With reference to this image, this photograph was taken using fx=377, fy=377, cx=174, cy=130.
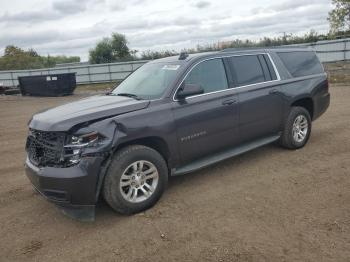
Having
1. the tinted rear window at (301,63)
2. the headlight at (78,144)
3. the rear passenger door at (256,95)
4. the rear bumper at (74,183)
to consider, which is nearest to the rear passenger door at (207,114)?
the rear passenger door at (256,95)

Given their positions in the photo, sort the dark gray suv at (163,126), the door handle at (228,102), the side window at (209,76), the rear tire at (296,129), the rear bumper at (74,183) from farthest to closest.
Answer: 1. the rear tire at (296,129)
2. the door handle at (228,102)
3. the side window at (209,76)
4. the dark gray suv at (163,126)
5. the rear bumper at (74,183)

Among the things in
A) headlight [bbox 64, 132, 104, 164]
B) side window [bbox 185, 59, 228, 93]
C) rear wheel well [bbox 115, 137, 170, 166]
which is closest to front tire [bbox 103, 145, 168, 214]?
rear wheel well [bbox 115, 137, 170, 166]

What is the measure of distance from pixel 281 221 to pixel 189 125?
1669 millimetres

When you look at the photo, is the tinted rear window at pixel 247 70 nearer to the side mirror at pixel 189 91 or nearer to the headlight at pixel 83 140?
the side mirror at pixel 189 91

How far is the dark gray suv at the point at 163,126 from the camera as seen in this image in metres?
4.12

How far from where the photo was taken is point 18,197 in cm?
529

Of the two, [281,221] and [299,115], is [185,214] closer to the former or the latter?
[281,221]

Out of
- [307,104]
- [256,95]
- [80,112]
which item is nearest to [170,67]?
[256,95]

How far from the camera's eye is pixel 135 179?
4434 mm

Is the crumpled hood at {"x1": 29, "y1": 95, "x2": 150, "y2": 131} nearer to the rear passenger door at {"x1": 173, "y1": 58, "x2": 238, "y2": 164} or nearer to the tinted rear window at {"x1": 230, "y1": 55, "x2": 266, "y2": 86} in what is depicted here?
the rear passenger door at {"x1": 173, "y1": 58, "x2": 238, "y2": 164}

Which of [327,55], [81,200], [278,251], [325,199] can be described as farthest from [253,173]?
[327,55]

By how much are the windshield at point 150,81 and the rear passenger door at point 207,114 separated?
0.89ft

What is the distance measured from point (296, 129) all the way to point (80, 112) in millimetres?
3883

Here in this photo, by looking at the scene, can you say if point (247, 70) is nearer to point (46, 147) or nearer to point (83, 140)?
point (83, 140)
